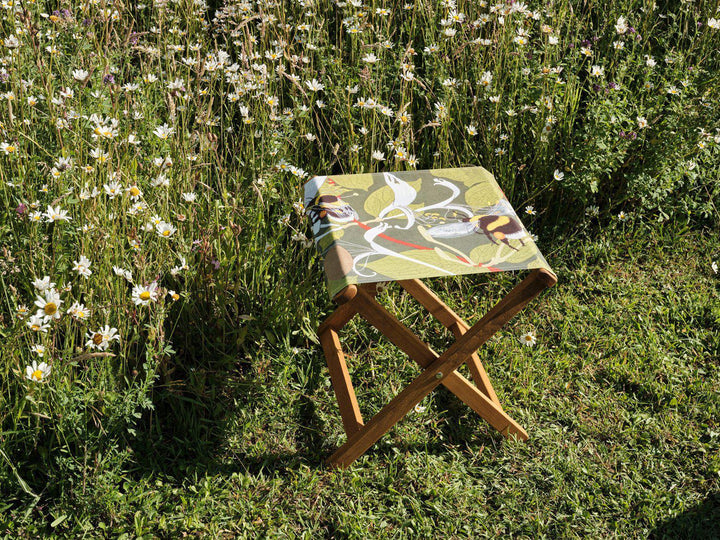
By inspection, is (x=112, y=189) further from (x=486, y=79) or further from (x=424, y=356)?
(x=486, y=79)

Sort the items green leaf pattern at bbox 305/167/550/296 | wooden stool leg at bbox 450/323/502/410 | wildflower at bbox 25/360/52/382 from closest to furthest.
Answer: wildflower at bbox 25/360/52/382
green leaf pattern at bbox 305/167/550/296
wooden stool leg at bbox 450/323/502/410

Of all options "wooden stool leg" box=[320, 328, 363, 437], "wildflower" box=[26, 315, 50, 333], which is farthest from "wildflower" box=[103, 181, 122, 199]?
"wooden stool leg" box=[320, 328, 363, 437]

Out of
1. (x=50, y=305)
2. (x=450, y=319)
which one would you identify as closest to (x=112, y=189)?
(x=50, y=305)

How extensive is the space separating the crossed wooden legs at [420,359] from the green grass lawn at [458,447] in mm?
117

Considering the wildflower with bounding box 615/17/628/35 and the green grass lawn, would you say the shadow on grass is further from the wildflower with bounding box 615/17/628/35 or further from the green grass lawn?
the wildflower with bounding box 615/17/628/35

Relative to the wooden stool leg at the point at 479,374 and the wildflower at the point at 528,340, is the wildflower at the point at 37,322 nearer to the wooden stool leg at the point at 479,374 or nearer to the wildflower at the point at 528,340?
the wooden stool leg at the point at 479,374

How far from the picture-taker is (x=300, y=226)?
9.18 ft

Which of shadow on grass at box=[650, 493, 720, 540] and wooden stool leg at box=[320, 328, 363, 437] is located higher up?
wooden stool leg at box=[320, 328, 363, 437]

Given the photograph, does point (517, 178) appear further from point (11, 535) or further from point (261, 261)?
point (11, 535)

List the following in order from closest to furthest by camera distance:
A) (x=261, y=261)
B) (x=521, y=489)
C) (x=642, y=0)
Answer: (x=521, y=489), (x=261, y=261), (x=642, y=0)

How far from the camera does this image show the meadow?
2229 mm

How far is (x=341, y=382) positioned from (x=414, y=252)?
648 mm

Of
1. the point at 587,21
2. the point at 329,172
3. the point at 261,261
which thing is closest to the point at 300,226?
the point at 261,261

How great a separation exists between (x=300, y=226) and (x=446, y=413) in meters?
0.87
